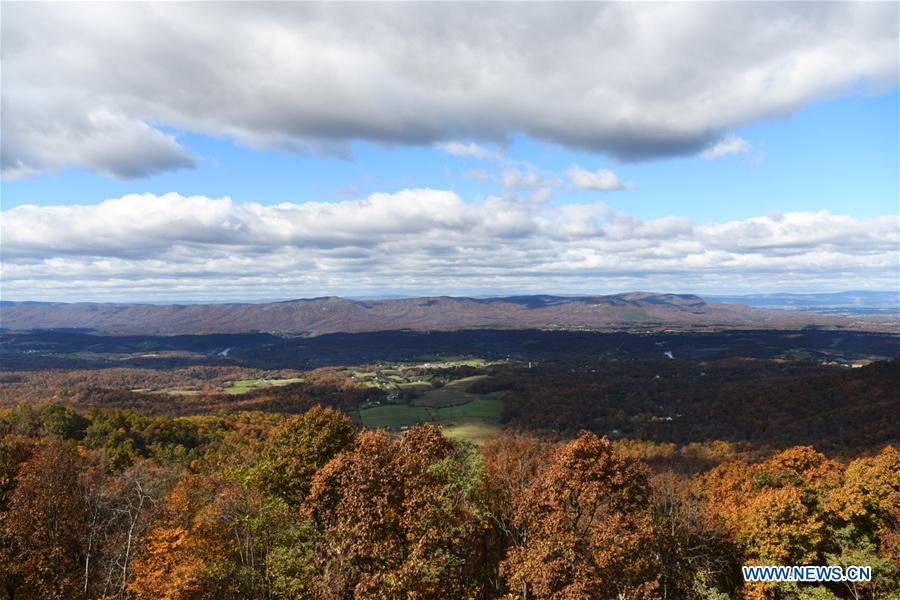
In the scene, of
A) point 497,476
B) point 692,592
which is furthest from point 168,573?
point 692,592

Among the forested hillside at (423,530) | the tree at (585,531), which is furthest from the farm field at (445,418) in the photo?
the tree at (585,531)

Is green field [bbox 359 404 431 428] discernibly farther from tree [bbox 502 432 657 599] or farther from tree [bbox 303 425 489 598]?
tree [bbox 303 425 489 598]

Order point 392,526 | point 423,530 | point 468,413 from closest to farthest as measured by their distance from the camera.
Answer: point 423,530 < point 392,526 < point 468,413

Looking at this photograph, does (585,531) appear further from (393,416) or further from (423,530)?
(393,416)

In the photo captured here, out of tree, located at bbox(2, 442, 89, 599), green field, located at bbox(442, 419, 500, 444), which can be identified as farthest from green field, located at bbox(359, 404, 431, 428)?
tree, located at bbox(2, 442, 89, 599)

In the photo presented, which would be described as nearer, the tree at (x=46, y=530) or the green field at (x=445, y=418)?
the tree at (x=46, y=530)

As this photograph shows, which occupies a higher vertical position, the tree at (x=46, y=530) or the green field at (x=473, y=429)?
the tree at (x=46, y=530)

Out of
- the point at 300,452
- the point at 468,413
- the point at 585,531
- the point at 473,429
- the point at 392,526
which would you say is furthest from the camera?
the point at 468,413

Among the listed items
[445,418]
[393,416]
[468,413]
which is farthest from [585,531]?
[468,413]

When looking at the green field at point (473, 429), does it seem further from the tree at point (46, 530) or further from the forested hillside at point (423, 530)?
the tree at point (46, 530)

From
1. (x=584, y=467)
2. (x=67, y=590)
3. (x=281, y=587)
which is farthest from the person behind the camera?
(x=67, y=590)

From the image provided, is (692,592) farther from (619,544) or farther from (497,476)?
(497,476)
